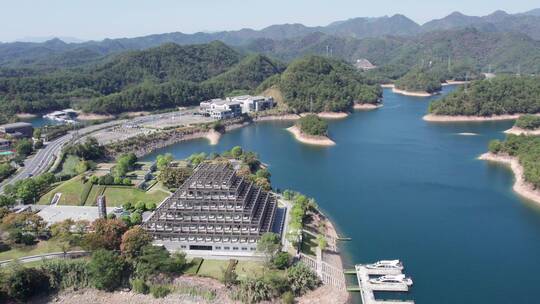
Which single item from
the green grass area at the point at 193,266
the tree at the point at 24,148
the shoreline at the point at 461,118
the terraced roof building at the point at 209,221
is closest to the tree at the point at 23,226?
the terraced roof building at the point at 209,221

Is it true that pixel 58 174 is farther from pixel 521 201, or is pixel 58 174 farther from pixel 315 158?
pixel 521 201

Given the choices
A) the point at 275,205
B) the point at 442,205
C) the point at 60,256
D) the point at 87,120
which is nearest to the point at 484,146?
the point at 442,205

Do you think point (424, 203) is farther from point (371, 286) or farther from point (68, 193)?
point (68, 193)

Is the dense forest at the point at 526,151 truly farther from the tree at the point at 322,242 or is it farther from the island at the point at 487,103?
the island at the point at 487,103

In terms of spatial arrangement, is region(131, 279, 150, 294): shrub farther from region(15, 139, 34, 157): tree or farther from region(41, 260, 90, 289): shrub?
region(15, 139, 34, 157): tree

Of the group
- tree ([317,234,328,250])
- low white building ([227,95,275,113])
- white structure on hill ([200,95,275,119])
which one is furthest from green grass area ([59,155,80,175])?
low white building ([227,95,275,113])

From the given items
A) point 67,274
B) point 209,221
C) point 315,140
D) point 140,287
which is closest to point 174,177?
A: point 209,221
